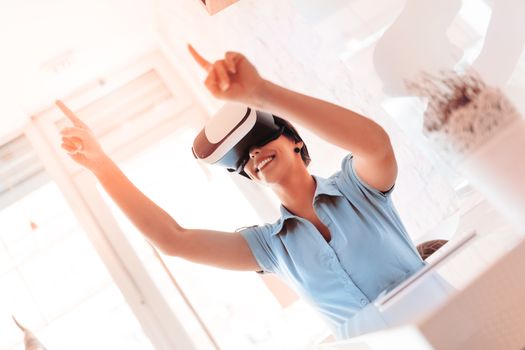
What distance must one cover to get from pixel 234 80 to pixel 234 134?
37 centimetres

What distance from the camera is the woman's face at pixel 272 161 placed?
1.05 metres

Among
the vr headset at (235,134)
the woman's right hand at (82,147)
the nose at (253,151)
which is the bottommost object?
the nose at (253,151)

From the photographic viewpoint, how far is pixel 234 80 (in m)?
0.67

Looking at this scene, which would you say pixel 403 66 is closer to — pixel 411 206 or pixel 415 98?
pixel 415 98

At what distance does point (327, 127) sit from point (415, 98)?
0.24m

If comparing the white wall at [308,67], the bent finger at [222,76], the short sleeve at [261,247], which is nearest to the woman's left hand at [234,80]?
the bent finger at [222,76]

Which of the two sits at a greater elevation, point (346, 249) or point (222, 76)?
point (222, 76)

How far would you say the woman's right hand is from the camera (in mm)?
1057

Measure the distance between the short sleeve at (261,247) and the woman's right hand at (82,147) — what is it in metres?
0.40

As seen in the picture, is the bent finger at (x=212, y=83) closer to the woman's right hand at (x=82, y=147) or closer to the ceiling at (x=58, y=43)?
the woman's right hand at (x=82, y=147)

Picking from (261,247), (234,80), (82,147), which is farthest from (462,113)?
(82,147)

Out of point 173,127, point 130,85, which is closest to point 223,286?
point 173,127

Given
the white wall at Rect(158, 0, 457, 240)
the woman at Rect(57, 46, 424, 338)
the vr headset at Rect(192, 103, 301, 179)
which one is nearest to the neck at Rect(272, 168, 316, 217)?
the woman at Rect(57, 46, 424, 338)

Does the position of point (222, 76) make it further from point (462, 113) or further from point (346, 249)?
point (346, 249)
